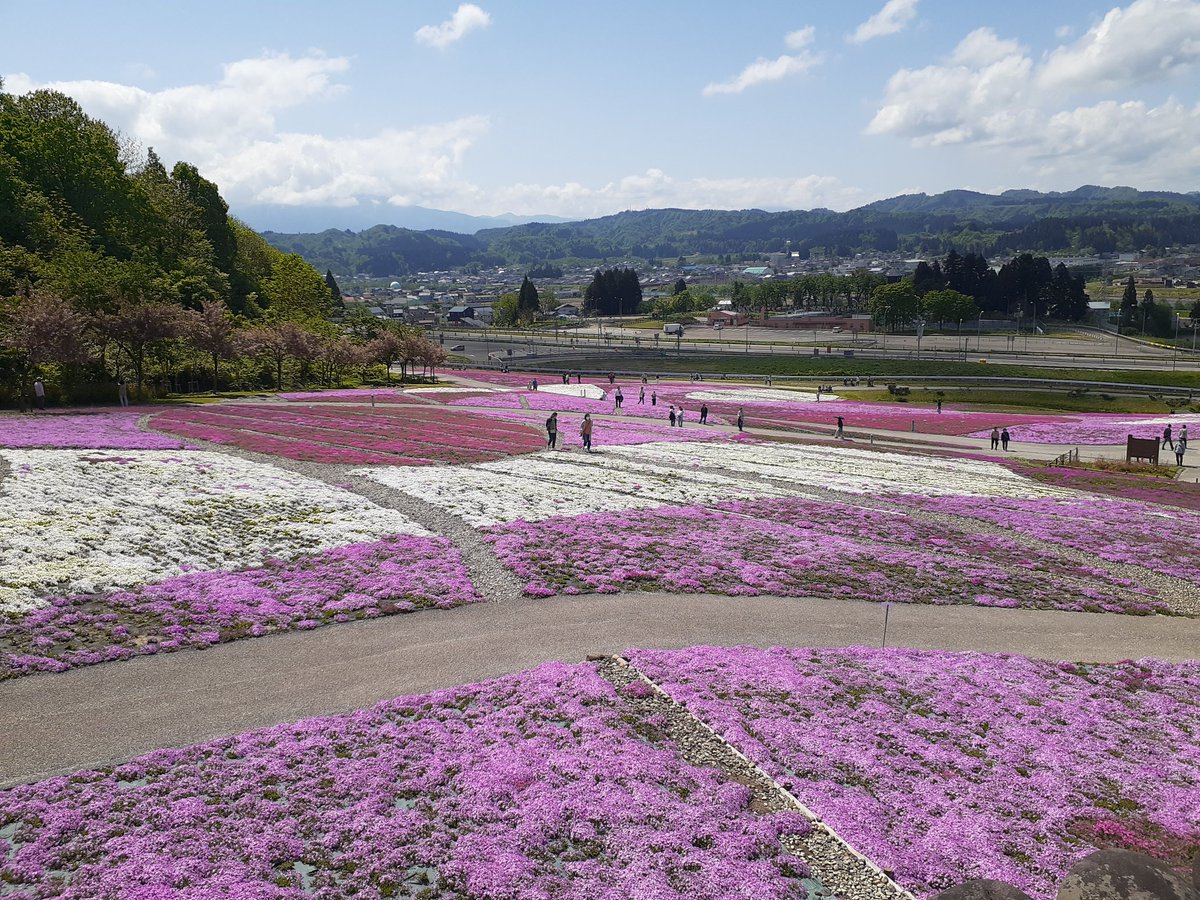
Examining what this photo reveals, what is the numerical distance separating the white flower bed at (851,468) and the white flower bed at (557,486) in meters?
3.18

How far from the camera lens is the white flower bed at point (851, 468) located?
47.4m

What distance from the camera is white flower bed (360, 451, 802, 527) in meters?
37.9

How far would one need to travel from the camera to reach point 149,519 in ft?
100

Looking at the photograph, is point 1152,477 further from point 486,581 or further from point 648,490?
point 486,581

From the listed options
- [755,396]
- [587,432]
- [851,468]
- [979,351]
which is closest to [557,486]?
[587,432]

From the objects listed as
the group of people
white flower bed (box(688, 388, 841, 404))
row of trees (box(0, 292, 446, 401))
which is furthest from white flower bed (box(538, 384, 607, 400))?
the group of people

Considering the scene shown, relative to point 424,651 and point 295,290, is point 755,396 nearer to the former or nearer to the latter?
point 295,290

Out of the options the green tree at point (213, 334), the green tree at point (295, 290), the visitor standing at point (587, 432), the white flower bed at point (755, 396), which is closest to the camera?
the visitor standing at point (587, 432)

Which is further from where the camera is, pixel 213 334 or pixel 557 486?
pixel 213 334

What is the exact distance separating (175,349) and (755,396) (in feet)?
225

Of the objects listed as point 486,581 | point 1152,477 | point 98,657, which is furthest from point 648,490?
point 1152,477

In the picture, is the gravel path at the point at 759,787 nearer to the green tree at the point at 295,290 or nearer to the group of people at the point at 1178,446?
the group of people at the point at 1178,446

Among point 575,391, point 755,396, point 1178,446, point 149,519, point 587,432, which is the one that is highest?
point 149,519

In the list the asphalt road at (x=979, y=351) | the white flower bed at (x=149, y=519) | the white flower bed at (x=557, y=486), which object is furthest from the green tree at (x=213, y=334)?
the asphalt road at (x=979, y=351)
